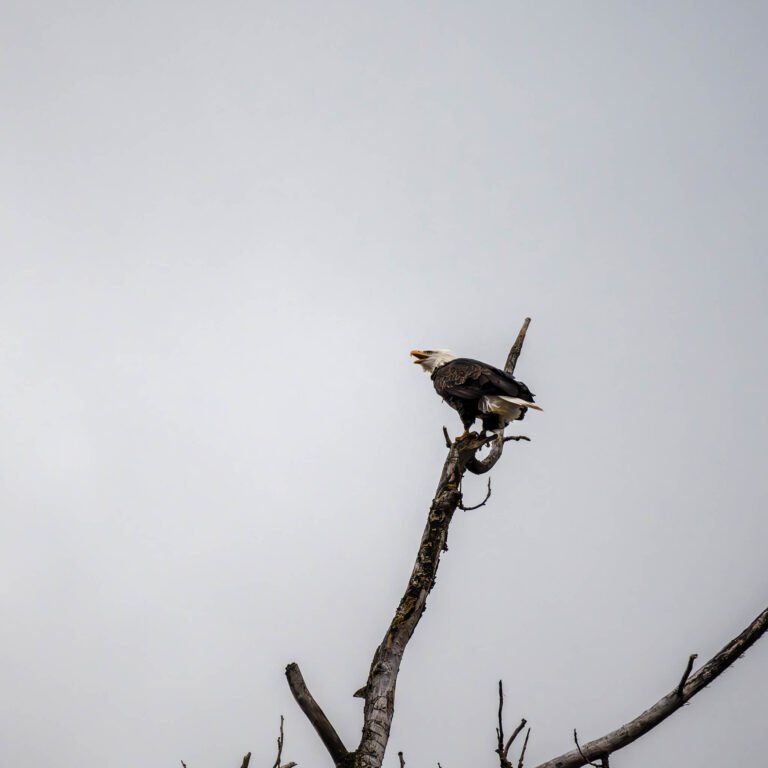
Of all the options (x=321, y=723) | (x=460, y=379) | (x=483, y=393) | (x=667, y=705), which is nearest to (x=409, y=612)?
(x=321, y=723)

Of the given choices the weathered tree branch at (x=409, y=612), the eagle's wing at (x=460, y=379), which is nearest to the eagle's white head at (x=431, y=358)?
the eagle's wing at (x=460, y=379)

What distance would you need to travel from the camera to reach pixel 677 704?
274cm

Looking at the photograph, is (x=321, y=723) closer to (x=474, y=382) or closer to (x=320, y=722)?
(x=320, y=722)

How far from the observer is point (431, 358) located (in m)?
9.09

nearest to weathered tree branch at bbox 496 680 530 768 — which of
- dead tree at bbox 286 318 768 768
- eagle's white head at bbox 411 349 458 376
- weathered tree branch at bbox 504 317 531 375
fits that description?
dead tree at bbox 286 318 768 768

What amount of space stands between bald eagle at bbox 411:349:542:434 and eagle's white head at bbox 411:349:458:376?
1002 mm

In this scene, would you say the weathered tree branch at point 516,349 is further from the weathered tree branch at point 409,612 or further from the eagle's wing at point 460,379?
the weathered tree branch at point 409,612

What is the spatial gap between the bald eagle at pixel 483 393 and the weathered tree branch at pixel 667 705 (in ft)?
13.0

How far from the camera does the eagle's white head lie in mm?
8961

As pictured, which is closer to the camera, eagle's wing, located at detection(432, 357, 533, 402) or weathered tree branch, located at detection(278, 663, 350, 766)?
weathered tree branch, located at detection(278, 663, 350, 766)

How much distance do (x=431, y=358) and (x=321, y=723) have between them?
21.3ft

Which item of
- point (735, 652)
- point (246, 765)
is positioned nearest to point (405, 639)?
point (246, 765)

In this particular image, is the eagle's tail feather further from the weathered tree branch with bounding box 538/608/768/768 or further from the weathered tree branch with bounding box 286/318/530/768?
the weathered tree branch with bounding box 538/608/768/768

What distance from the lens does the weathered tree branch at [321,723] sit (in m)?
2.88
